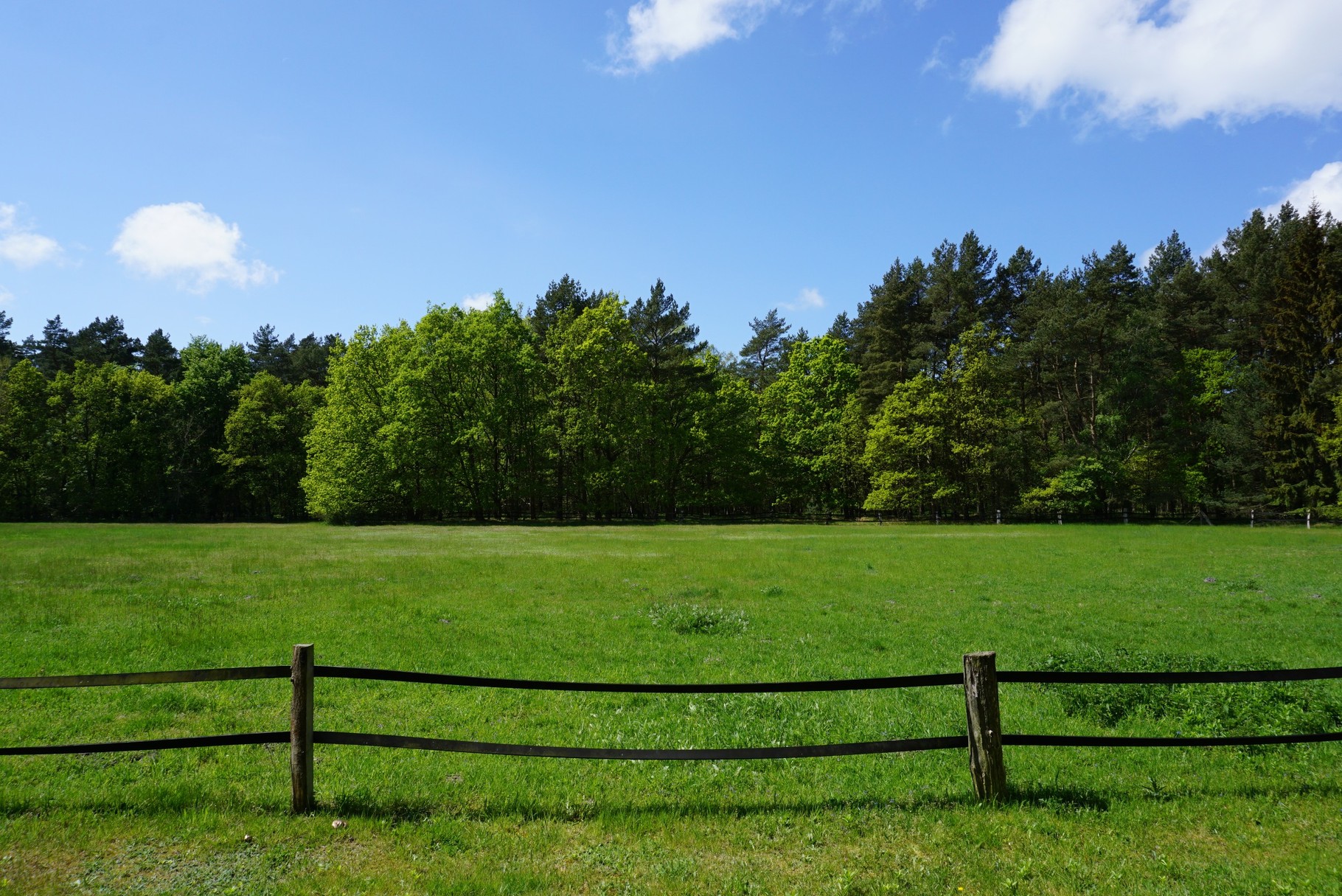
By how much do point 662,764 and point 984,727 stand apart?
3711mm

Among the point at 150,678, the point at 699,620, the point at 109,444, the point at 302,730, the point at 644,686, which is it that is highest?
the point at 109,444

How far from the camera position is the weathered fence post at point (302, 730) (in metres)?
6.10

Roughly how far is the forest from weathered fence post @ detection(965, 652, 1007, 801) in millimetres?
62394

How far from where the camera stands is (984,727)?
20.9 ft

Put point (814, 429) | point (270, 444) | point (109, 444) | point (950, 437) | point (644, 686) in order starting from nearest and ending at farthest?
point (644, 686), point (950, 437), point (109, 444), point (814, 429), point (270, 444)

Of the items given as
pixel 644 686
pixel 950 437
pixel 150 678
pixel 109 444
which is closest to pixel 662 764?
pixel 644 686

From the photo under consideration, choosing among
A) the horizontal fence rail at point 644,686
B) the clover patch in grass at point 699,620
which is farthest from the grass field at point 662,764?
the horizontal fence rail at point 644,686

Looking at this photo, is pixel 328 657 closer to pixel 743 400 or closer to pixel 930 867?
pixel 930 867

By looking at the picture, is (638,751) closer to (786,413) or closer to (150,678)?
(150,678)

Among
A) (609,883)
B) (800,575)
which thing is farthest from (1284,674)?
(800,575)

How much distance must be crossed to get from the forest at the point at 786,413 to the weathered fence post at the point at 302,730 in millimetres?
63394

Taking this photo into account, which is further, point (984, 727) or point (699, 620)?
point (699, 620)

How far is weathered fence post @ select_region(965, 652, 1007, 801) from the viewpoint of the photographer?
6180mm

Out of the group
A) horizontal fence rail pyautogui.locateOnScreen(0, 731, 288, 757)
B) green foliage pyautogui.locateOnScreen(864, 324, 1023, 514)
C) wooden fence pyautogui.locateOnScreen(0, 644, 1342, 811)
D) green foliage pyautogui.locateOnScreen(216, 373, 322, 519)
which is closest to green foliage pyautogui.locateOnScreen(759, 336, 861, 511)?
green foliage pyautogui.locateOnScreen(864, 324, 1023, 514)
